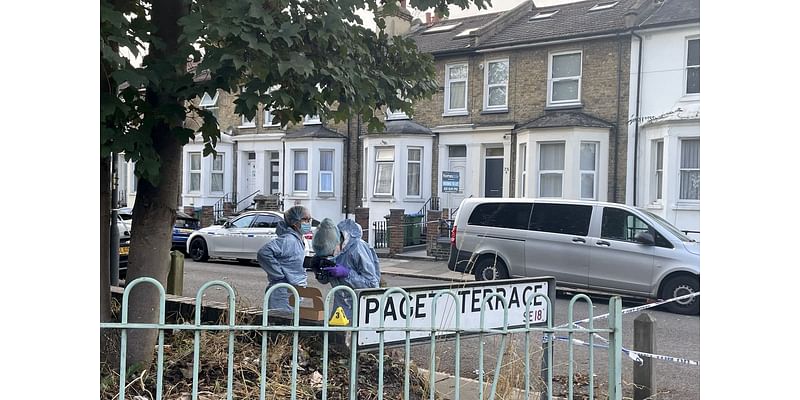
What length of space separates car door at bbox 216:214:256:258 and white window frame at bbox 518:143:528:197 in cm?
168

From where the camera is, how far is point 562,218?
3.77 m

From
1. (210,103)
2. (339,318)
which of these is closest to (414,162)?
(339,318)

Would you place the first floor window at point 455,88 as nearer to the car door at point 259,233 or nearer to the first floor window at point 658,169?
the first floor window at point 658,169

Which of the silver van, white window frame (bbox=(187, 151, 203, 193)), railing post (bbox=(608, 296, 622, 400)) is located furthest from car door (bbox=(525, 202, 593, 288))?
white window frame (bbox=(187, 151, 203, 193))

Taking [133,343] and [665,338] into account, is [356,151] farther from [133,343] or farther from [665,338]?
[665,338]

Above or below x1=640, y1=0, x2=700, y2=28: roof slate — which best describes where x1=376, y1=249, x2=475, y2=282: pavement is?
below

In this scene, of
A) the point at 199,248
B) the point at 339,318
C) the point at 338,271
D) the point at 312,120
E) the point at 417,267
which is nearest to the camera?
the point at 339,318

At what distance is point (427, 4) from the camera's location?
3846 mm

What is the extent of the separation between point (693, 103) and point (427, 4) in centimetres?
153

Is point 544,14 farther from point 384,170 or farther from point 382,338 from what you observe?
point 382,338

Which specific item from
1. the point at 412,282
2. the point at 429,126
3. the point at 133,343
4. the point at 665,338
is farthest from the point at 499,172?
A: the point at 133,343

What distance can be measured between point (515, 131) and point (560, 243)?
0.71 meters

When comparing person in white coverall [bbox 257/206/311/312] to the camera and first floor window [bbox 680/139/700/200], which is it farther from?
first floor window [bbox 680/139/700/200]

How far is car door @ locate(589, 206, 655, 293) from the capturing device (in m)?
3.70
